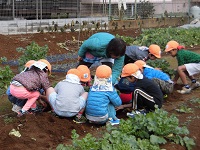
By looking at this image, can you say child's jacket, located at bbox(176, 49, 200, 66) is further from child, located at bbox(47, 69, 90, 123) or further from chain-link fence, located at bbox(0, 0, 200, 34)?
chain-link fence, located at bbox(0, 0, 200, 34)

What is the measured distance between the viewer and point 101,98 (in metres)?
6.63

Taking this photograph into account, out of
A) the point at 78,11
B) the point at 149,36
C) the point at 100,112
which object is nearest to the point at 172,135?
the point at 100,112

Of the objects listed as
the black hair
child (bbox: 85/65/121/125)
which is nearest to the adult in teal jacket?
the black hair

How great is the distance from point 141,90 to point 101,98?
701mm

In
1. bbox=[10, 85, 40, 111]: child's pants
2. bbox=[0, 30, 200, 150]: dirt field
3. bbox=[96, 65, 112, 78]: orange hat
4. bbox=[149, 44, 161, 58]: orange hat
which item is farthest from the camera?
bbox=[149, 44, 161, 58]: orange hat

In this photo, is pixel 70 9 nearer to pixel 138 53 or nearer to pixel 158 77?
pixel 138 53

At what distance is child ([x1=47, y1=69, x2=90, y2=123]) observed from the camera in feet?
21.6

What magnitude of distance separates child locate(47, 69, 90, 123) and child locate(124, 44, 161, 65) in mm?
2274

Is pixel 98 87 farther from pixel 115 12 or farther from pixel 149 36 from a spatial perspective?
pixel 115 12

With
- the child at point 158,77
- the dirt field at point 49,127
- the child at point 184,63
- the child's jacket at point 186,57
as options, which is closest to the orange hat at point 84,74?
the dirt field at point 49,127

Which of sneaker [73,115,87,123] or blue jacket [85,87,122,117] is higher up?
blue jacket [85,87,122,117]

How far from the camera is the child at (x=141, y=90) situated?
22.5 ft

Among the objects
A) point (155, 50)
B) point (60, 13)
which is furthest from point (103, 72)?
point (60, 13)

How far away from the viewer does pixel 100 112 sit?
21.7 ft
